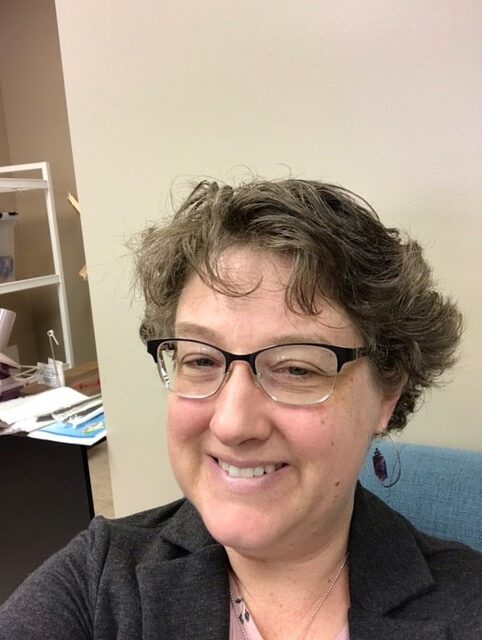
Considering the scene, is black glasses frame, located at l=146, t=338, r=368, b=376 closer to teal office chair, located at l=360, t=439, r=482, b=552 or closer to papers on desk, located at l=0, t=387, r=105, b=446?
teal office chair, located at l=360, t=439, r=482, b=552

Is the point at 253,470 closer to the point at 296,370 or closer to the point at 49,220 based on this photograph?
the point at 296,370

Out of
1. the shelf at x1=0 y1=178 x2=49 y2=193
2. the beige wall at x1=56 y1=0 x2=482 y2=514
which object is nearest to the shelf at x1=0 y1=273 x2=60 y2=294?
the shelf at x1=0 y1=178 x2=49 y2=193

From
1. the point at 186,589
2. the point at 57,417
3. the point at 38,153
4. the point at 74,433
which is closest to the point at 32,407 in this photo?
the point at 57,417

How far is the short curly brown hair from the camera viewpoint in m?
0.86

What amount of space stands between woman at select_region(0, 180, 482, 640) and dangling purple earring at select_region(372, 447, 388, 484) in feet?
0.54

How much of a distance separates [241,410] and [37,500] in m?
1.37

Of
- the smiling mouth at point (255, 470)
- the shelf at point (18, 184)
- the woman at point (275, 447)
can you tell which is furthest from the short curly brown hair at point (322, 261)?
the shelf at point (18, 184)

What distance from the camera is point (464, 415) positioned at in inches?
53.7

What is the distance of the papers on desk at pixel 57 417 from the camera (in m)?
1.83

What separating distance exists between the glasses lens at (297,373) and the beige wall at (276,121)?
0.62m

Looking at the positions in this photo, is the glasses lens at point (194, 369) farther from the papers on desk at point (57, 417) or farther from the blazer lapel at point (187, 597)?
the papers on desk at point (57, 417)

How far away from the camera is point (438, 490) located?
3.83ft

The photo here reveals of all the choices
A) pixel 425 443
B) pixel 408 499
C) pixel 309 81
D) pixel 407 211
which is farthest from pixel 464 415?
pixel 309 81

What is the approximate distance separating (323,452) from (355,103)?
871mm
